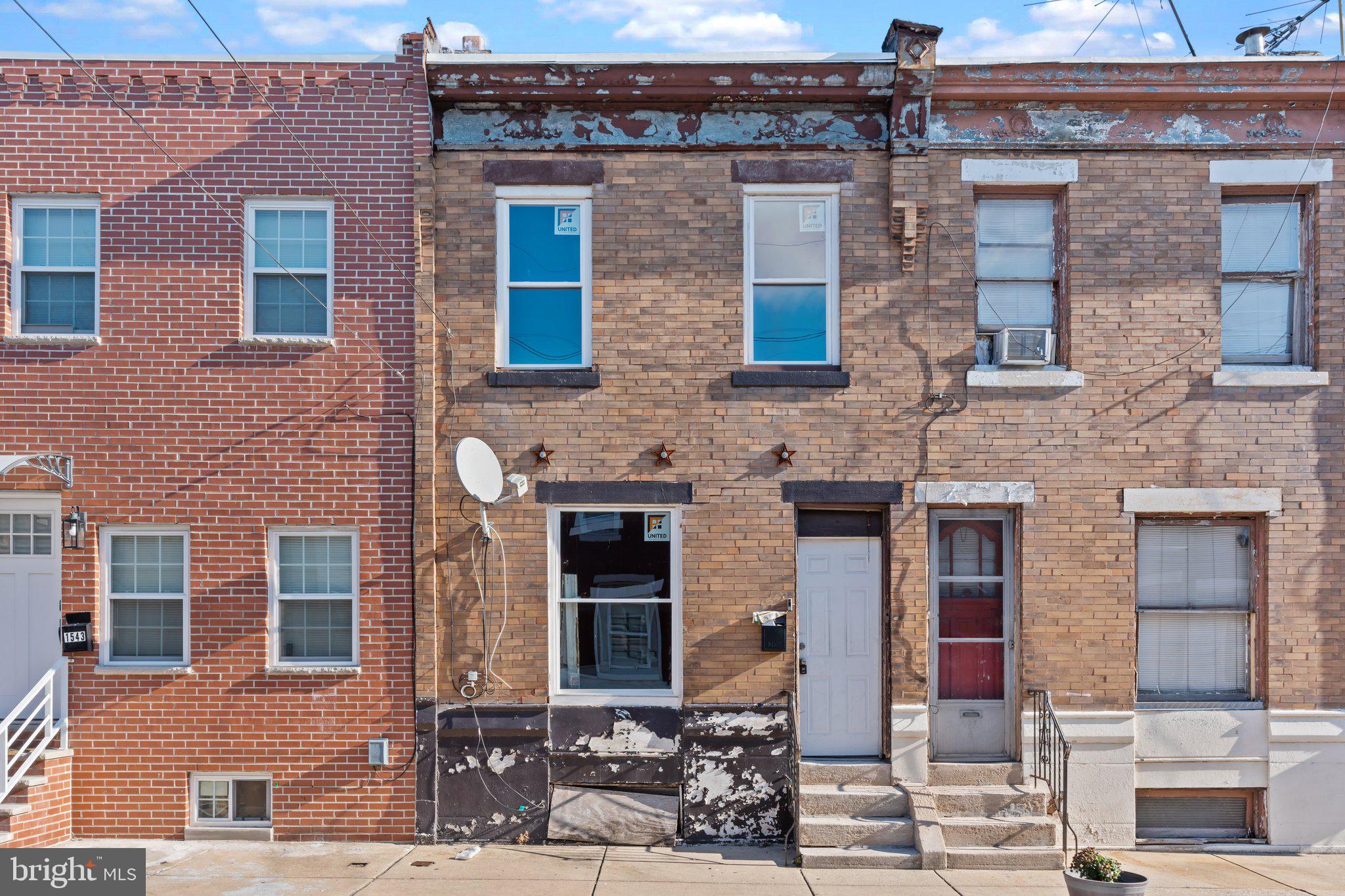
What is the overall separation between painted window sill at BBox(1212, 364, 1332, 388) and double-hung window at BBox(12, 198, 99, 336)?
34.0 ft

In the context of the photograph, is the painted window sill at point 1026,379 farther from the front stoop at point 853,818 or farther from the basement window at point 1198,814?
the basement window at point 1198,814

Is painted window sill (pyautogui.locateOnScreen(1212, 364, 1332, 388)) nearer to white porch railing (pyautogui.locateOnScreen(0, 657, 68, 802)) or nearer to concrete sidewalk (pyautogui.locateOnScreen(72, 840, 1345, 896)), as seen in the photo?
concrete sidewalk (pyautogui.locateOnScreen(72, 840, 1345, 896))

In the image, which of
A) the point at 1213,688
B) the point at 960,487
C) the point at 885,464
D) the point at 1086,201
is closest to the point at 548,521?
the point at 885,464

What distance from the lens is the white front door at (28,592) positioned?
8.73 metres

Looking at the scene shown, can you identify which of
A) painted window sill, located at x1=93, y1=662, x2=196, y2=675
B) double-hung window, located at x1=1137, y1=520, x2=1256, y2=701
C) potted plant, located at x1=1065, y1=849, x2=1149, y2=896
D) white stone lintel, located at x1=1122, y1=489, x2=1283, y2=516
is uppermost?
white stone lintel, located at x1=1122, y1=489, x2=1283, y2=516

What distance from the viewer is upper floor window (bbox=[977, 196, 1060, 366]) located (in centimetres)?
908

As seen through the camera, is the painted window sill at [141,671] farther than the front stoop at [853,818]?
Yes

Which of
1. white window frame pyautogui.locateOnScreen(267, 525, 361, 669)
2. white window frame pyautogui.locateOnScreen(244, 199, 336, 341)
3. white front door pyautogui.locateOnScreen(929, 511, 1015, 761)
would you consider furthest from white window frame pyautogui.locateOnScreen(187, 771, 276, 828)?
white front door pyautogui.locateOnScreen(929, 511, 1015, 761)

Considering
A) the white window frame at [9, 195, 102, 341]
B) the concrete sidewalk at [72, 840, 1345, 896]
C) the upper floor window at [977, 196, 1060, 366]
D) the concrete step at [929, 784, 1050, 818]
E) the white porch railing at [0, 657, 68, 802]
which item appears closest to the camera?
the concrete sidewalk at [72, 840, 1345, 896]

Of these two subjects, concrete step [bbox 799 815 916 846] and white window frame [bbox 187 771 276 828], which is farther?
white window frame [bbox 187 771 276 828]

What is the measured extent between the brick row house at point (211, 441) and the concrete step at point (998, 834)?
15.6 feet

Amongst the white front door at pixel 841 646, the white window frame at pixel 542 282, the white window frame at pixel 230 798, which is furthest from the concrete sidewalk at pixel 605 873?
the white window frame at pixel 542 282

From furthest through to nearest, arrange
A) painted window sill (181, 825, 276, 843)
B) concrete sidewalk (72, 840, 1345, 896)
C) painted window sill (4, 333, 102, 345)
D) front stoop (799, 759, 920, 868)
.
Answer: painted window sill (4, 333, 102, 345)
painted window sill (181, 825, 276, 843)
front stoop (799, 759, 920, 868)
concrete sidewalk (72, 840, 1345, 896)

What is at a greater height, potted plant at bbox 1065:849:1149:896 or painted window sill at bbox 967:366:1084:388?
painted window sill at bbox 967:366:1084:388
